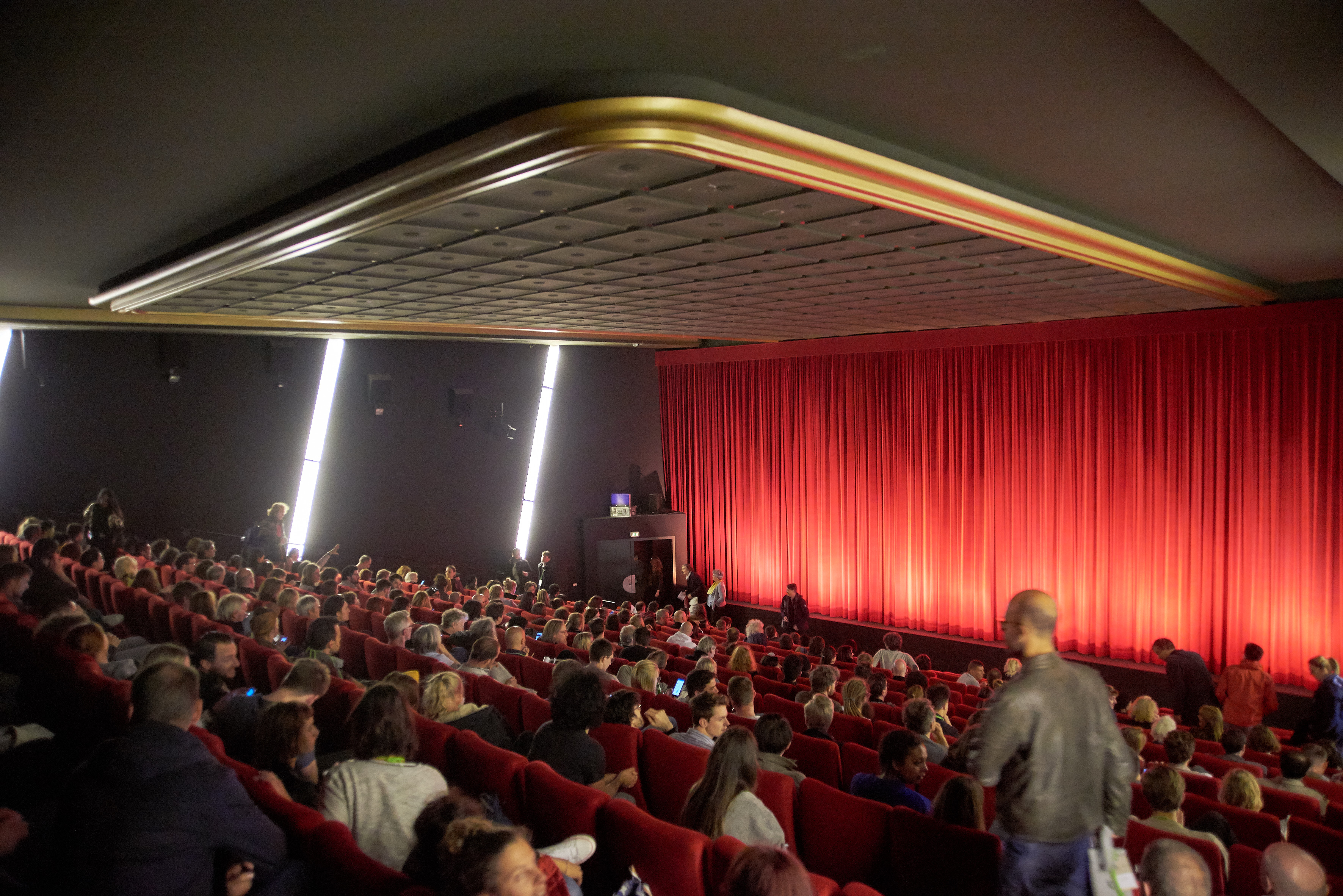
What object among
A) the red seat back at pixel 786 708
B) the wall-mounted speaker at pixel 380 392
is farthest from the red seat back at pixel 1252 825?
the wall-mounted speaker at pixel 380 392

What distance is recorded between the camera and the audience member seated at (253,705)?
3877mm

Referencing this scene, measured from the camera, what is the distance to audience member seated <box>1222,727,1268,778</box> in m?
5.65

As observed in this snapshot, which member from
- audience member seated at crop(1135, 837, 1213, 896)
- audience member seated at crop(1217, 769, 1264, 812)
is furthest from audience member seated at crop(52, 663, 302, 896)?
audience member seated at crop(1217, 769, 1264, 812)

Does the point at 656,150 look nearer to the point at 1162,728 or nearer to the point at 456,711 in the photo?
the point at 456,711

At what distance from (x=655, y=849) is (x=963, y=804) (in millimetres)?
1171

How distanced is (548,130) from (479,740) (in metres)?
2.91

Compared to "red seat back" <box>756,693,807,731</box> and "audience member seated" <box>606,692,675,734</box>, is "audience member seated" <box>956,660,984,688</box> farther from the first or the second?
"audience member seated" <box>606,692,675,734</box>

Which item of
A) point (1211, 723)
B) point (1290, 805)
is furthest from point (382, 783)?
point (1211, 723)

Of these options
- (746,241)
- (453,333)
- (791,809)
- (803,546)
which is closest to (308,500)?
(453,333)

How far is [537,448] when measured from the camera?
16.4 meters

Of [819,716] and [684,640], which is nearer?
[819,716]

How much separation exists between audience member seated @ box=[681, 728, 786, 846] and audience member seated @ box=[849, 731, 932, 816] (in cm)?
64

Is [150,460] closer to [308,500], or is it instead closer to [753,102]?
[308,500]

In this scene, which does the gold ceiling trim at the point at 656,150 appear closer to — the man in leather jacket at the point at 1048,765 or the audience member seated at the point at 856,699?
the man in leather jacket at the point at 1048,765
